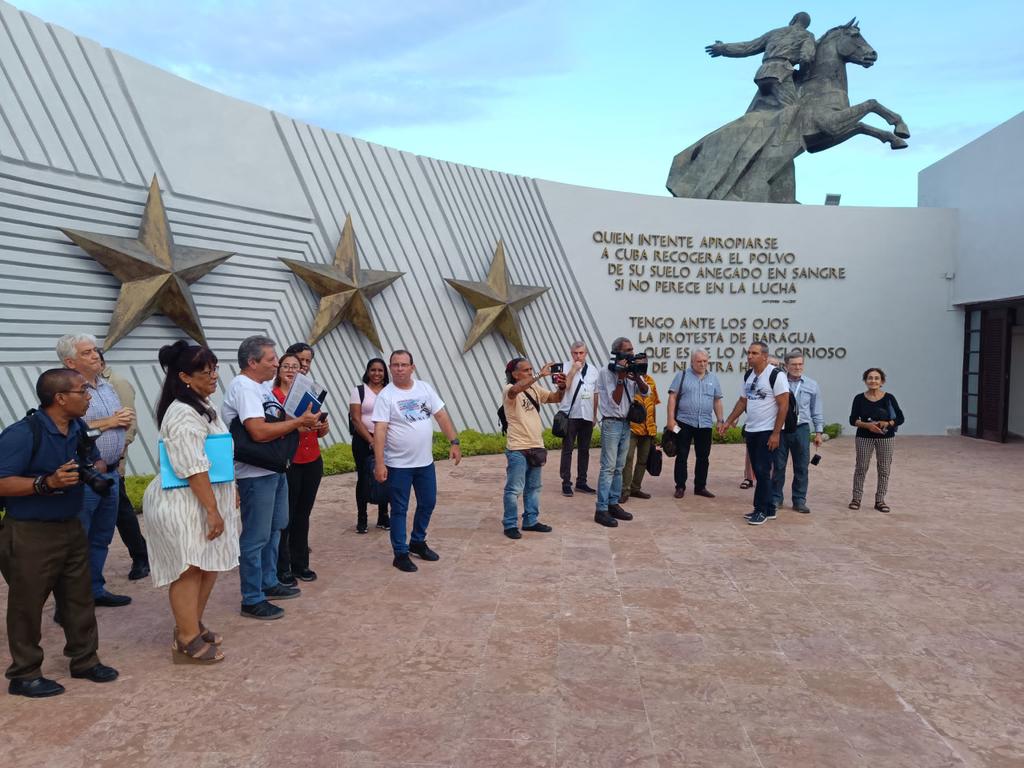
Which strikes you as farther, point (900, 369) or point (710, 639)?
point (900, 369)

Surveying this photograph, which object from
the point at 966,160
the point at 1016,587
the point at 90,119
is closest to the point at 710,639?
the point at 1016,587

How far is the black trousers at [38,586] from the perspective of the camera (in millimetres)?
2850

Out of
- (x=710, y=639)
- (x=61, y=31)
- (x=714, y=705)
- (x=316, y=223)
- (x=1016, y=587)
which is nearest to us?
(x=714, y=705)

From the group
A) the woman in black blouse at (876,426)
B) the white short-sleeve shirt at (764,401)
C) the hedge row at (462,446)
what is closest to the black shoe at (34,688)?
the hedge row at (462,446)

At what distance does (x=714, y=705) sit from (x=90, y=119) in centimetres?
698

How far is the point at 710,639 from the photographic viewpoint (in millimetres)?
3482

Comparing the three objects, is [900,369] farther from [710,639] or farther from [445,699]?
[445,699]

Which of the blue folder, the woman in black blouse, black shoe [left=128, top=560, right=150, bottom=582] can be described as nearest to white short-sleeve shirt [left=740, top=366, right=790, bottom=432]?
the woman in black blouse

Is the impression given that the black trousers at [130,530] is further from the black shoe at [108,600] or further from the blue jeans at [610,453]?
the blue jeans at [610,453]

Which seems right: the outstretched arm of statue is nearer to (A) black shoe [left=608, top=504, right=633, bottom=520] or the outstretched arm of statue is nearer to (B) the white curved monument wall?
(B) the white curved monument wall

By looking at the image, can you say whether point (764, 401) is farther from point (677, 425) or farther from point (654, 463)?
point (677, 425)

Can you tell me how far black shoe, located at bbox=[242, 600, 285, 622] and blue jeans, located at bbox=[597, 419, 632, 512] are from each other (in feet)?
8.95

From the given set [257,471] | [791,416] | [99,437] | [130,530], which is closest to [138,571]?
[130,530]

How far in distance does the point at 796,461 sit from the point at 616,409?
1.83 metres
